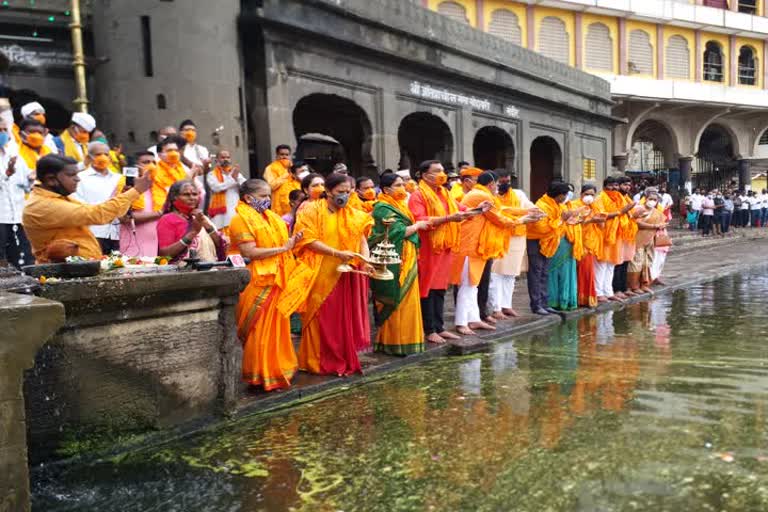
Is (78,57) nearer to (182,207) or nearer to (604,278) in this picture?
→ (182,207)

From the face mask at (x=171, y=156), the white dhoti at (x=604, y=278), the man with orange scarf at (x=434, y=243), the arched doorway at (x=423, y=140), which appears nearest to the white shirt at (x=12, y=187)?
the face mask at (x=171, y=156)

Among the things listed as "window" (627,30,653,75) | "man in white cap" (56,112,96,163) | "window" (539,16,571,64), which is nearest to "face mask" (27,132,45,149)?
"man in white cap" (56,112,96,163)

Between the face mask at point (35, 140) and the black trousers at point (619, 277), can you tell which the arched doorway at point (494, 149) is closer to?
the black trousers at point (619, 277)

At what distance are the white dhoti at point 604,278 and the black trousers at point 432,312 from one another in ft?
10.9

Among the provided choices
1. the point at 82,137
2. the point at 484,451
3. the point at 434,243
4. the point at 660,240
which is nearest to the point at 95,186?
the point at 82,137

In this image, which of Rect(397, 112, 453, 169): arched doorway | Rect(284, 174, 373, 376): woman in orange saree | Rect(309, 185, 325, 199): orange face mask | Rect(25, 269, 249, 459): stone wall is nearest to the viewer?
Rect(25, 269, 249, 459): stone wall

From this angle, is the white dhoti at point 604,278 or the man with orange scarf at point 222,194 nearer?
the man with orange scarf at point 222,194

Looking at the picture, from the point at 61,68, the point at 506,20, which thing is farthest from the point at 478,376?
the point at 506,20

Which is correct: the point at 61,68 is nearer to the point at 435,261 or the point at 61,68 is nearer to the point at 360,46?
the point at 360,46

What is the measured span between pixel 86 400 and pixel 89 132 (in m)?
4.75

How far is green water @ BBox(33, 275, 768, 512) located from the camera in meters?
2.89

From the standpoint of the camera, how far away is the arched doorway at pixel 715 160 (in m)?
29.8

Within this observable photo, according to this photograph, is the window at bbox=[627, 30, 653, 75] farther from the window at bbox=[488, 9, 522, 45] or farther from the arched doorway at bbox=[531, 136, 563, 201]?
the arched doorway at bbox=[531, 136, 563, 201]

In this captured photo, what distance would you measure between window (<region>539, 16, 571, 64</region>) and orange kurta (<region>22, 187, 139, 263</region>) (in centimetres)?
2255
